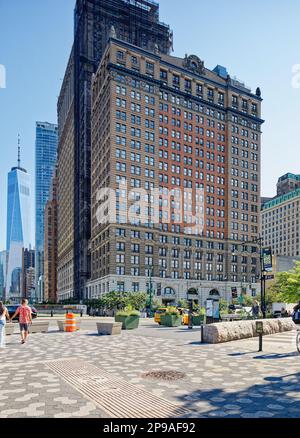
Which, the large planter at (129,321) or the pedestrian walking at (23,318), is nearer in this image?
the pedestrian walking at (23,318)

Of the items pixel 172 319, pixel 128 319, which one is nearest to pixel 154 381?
pixel 128 319

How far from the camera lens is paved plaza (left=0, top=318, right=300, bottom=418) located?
299 inches

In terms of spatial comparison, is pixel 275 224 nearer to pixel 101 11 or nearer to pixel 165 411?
pixel 101 11

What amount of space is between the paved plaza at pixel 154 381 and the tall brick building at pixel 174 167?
7163 cm

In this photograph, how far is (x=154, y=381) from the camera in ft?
32.8

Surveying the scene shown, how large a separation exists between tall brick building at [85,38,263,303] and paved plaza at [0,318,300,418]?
7163 cm

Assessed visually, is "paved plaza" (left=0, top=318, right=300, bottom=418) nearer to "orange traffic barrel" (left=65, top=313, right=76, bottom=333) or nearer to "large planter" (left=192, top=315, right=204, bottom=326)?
"orange traffic barrel" (left=65, top=313, right=76, bottom=333)

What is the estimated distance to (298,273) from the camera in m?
30.1

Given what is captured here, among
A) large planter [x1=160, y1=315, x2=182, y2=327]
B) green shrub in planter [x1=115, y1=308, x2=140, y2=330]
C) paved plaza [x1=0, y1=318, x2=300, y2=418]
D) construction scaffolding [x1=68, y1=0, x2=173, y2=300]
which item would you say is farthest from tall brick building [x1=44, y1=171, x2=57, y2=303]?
paved plaza [x1=0, y1=318, x2=300, y2=418]

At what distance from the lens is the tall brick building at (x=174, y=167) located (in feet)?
297

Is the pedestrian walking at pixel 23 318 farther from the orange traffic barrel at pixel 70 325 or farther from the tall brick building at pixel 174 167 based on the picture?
A: the tall brick building at pixel 174 167

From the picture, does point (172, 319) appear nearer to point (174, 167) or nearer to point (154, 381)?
point (154, 381)

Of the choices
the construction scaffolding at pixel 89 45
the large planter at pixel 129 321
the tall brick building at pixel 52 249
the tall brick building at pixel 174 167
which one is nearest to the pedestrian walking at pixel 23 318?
the large planter at pixel 129 321

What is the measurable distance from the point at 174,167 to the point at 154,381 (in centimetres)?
9106
